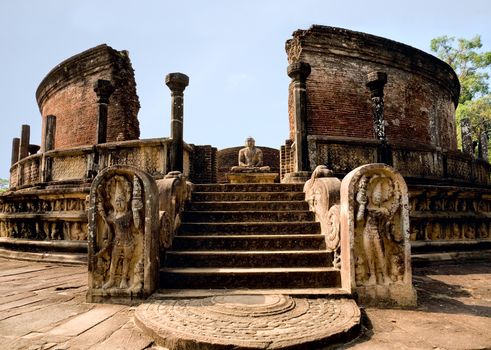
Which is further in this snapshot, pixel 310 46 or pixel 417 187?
pixel 310 46

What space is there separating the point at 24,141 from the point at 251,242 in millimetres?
15129

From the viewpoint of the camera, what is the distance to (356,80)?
1290 cm

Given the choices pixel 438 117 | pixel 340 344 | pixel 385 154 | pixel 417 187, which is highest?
pixel 438 117

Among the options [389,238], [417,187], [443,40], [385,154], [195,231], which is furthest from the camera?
[443,40]

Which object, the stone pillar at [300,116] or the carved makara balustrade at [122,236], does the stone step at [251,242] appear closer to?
the carved makara balustrade at [122,236]

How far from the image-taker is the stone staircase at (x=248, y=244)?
12.5ft

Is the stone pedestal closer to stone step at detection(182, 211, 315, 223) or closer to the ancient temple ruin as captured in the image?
the ancient temple ruin

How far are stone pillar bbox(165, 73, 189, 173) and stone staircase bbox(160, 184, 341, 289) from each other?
1.07m

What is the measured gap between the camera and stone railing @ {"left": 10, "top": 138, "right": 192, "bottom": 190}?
738 cm

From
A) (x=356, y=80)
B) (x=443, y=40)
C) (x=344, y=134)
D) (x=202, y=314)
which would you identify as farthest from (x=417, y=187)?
(x=443, y=40)

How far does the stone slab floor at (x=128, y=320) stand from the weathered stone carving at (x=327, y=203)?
1.01 m

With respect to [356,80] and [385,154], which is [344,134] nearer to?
[356,80]

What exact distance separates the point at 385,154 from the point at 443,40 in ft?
81.4

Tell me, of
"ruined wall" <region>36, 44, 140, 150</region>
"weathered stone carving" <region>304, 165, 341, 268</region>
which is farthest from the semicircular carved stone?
"ruined wall" <region>36, 44, 140, 150</region>
